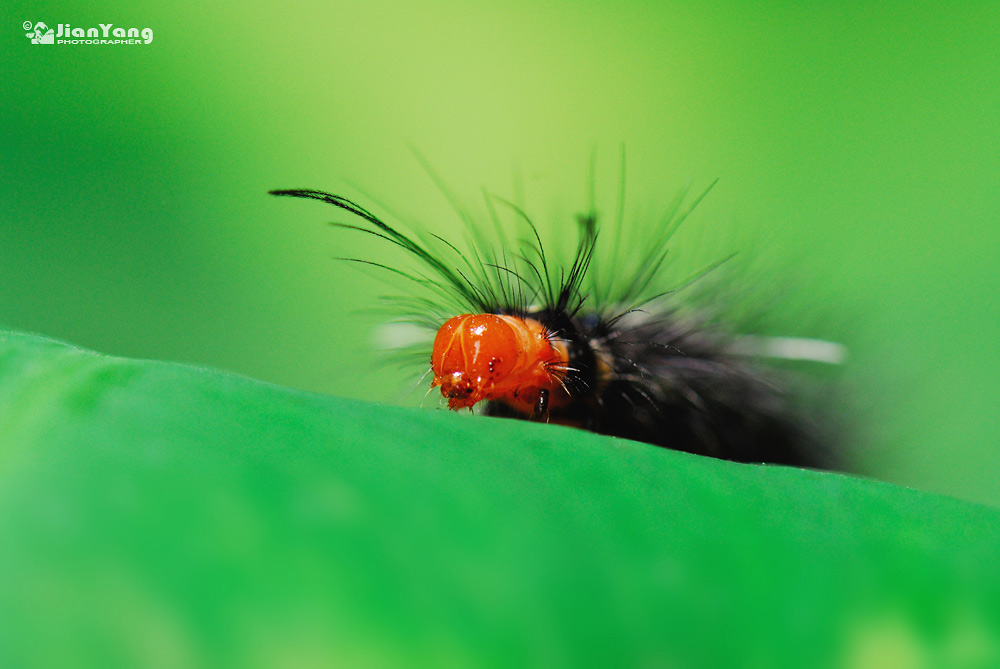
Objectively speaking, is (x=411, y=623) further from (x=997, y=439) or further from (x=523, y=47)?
(x=523, y=47)

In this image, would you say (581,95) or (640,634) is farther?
(581,95)

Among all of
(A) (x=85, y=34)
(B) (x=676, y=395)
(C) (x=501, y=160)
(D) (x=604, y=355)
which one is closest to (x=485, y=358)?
(D) (x=604, y=355)

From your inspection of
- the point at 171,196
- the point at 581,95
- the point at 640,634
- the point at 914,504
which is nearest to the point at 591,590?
the point at 640,634

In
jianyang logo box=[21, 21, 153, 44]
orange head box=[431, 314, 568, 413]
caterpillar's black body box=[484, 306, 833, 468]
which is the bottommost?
caterpillar's black body box=[484, 306, 833, 468]

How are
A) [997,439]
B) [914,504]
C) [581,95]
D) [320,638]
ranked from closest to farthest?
[320,638], [914,504], [997,439], [581,95]

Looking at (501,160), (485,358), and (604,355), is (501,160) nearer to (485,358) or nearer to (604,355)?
(604,355)

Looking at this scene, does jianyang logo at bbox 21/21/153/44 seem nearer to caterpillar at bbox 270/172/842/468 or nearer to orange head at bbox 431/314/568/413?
caterpillar at bbox 270/172/842/468

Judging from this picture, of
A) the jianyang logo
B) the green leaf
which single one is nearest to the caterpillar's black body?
the green leaf

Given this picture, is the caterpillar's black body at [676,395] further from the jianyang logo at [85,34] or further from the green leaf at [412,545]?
the jianyang logo at [85,34]
